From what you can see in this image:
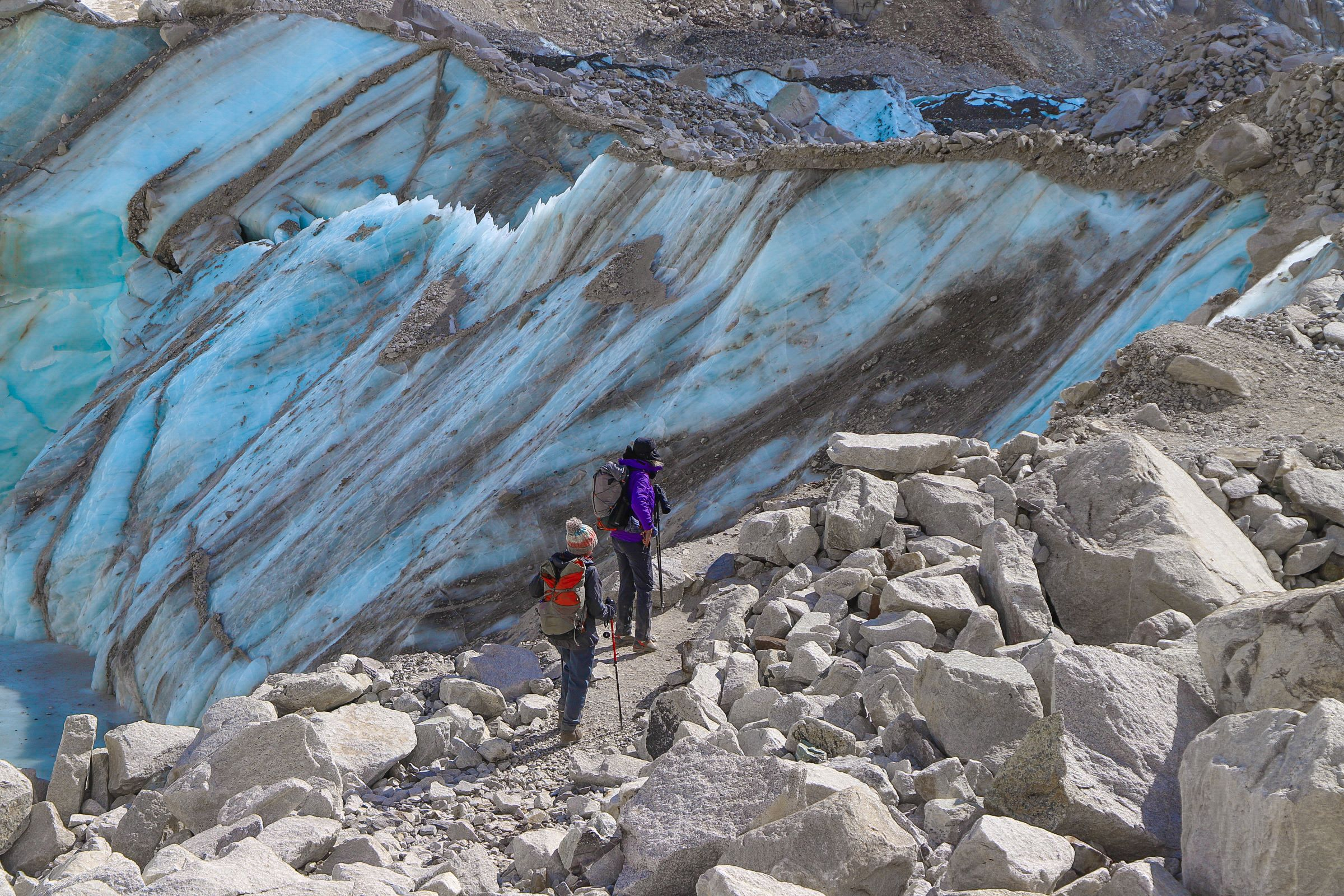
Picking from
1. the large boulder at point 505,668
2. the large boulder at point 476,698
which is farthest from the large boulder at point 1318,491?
the large boulder at point 476,698

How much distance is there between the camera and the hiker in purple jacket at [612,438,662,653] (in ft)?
24.8

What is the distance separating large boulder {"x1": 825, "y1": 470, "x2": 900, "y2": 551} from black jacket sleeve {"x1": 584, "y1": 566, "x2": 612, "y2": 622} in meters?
1.64

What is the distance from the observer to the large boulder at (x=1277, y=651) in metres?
4.05

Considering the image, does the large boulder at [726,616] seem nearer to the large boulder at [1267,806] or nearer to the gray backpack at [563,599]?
the gray backpack at [563,599]

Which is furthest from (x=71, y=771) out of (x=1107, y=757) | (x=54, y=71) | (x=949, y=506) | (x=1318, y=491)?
(x=54, y=71)

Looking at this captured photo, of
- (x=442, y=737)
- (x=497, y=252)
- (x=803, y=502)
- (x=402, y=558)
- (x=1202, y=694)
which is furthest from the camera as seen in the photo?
(x=497, y=252)

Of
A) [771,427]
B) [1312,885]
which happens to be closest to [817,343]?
[771,427]

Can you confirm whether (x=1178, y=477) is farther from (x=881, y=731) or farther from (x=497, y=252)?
(x=497, y=252)

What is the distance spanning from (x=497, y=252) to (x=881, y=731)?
11.0m

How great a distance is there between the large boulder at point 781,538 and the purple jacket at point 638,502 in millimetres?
755

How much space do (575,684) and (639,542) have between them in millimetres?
1432

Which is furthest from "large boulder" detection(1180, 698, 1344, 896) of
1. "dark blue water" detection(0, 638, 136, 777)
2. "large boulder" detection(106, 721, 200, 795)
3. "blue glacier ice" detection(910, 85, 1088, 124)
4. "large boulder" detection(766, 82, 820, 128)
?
"blue glacier ice" detection(910, 85, 1088, 124)

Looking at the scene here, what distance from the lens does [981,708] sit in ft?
15.2

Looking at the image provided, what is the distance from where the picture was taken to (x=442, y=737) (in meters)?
6.34
